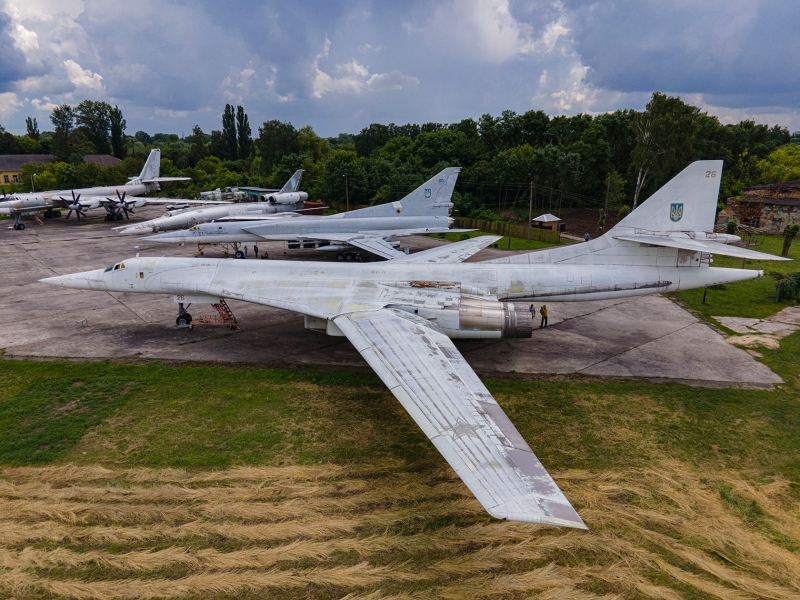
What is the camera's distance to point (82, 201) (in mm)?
51344

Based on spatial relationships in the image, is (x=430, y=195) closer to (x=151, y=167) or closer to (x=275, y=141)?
(x=151, y=167)

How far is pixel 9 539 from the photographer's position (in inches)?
352

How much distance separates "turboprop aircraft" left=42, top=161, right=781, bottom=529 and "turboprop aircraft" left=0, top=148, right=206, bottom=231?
37195mm

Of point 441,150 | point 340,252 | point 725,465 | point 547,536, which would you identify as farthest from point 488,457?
point 441,150

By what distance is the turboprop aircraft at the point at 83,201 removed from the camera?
153 feet

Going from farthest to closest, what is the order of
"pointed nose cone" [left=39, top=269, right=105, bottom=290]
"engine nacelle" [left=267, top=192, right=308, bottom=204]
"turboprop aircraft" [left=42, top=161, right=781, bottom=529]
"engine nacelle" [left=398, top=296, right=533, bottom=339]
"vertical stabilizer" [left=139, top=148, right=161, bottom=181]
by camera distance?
"vertical stabilizer" [left=139, top=148, right=161, bottom=181] → "engine nacelle" [left=267, top=192, right=308, bottom=204] → "pointed nose cone" [left=39, top=269, right=105, bottom=290] → "engine nacelle" [left=398, top=296, right=533, bottom=339] → "turboprop aircraft" [left=42, top=161, right=781, bottom=529]

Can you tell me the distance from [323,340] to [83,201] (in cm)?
4727

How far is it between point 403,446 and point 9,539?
8.31 m

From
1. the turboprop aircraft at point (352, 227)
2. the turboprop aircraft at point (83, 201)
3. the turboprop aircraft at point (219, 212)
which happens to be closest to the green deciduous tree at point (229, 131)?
the turboprop aircraft at point (83, 201)

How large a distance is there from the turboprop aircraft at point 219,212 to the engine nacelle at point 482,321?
100ft

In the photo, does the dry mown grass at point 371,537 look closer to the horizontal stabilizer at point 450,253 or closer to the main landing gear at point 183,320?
the main landing gear at point 183,320

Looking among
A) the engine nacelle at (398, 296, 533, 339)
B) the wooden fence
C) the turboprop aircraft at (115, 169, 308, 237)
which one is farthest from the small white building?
the engine nacelle at (398, 296, 533, 339)

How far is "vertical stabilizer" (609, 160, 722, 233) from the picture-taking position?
52.8 ft

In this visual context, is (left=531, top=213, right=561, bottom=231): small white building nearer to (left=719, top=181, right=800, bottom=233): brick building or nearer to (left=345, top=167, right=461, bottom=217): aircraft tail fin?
(left=345, top=167, right=461, bottom=217): aircraft tail fin
